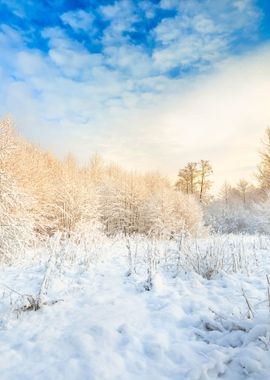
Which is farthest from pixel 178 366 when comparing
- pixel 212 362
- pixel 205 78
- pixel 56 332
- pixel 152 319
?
pixel 205 78

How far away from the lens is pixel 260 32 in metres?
6.29

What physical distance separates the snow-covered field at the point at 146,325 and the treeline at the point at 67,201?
8.40 ft

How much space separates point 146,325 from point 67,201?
15221 mm

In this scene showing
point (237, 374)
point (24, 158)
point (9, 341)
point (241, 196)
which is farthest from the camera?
point (241, 196)

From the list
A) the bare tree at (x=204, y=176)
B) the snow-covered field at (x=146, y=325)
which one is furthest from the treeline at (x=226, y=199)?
the snow-covered field at (x=146, y=325)

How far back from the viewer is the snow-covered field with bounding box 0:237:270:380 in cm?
258

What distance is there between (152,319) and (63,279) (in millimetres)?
2920

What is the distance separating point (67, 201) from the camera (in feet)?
59.4

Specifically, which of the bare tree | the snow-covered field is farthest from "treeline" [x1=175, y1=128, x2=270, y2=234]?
the snow-covered field

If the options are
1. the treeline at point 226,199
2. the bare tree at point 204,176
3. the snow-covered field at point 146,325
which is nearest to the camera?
the snow-covered field at point 146,325

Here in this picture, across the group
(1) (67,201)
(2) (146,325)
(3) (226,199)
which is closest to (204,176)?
(3) (226,199)

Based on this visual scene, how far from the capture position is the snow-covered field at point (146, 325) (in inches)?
102

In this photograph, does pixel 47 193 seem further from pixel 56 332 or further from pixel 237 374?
pixel 237 374

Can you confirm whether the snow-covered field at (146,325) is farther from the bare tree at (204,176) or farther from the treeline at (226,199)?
the bare tree at (204,176)
